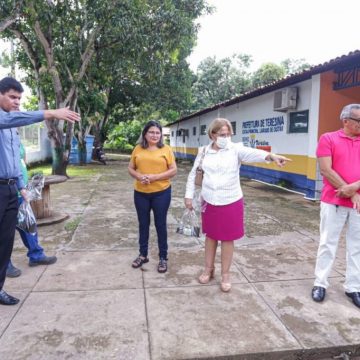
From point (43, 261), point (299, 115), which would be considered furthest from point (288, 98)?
point (43, 261)

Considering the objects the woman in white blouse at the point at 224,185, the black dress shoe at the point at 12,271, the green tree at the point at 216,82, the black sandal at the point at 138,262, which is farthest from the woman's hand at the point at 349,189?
the green tree at the point at 216,82

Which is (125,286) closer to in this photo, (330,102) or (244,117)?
(330,102)

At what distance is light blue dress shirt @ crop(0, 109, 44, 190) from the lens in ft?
8.57

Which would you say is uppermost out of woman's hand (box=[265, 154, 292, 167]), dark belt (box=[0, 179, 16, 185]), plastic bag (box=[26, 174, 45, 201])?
woman's hand (box=[265, 154, 292, 167])

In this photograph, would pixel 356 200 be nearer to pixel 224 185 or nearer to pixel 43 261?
pixel 224 185

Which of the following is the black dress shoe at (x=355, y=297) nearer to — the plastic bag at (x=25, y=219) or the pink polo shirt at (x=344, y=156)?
the pink polo shirt at (x=344, y=156)

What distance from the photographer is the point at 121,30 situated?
901cm

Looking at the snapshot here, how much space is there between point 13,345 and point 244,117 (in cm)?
1199

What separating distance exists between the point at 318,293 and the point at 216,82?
2995 cm

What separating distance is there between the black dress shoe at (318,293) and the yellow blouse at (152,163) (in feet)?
5.79

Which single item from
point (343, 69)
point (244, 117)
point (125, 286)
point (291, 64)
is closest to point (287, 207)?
point (343, 69)

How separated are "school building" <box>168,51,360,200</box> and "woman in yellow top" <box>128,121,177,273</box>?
5028 millimetres

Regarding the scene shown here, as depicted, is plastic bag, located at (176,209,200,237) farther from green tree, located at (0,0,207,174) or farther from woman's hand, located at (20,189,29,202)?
green tree, located at (0,0,207,174)

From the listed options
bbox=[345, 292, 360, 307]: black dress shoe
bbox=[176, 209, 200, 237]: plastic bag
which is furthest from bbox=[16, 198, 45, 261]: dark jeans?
bbox=[345, 292, 360, 307]: black dress shoe
